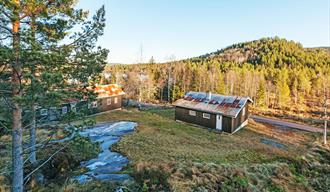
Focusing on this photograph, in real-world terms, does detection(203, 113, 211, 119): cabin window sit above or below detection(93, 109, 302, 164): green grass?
above

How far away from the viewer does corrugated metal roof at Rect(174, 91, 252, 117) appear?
21719 mm

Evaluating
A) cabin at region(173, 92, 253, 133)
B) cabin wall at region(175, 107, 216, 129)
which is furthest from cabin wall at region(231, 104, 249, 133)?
cabin wall at region(175, 107, 216, 129)

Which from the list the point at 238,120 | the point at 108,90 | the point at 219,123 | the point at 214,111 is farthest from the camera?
the point at 108,90

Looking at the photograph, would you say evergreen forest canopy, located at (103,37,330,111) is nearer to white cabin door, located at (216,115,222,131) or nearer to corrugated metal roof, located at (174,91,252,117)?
corrugated metal roof, located at (174,91,252,117)

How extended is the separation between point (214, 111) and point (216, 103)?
4.98 ft

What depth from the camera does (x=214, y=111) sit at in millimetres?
22172

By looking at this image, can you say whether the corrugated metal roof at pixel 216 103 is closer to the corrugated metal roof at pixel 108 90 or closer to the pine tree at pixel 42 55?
the corrugated metal roof at pixel 108 90

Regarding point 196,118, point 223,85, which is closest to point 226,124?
point 196,118

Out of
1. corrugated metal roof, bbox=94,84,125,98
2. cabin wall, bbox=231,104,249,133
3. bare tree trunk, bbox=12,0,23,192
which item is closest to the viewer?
bare tree trunk, bbox=12,0,23,192

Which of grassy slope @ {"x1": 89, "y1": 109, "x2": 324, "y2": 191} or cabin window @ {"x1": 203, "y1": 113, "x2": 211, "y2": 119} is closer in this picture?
grassy slope @ {"x1": 89, "y1": 109, "x2": 324, "y2": 191}

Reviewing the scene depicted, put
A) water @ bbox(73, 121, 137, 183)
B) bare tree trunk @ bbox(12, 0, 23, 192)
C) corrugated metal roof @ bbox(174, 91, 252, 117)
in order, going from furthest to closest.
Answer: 1. corrugated metal roof @ bbox(174, 91, 252, 117)
2. water @ bbox(73, 121, 137, 183)
3. bare tree trunk @ bbox(12, 0, 23, 192)

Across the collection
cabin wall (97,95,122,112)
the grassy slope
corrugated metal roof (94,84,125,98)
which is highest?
corrugated metal roof (94,84,125,98)

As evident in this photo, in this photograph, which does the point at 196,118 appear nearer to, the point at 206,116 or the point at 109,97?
the point at 206,116

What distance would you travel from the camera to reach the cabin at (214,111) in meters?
21.4
